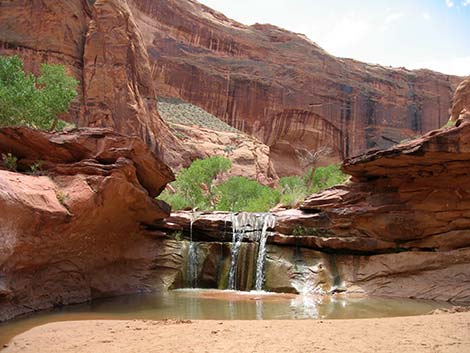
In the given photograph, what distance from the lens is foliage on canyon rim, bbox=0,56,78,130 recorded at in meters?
19.9

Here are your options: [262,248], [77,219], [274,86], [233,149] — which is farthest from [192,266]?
[274,86]

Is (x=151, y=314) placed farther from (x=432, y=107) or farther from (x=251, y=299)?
(x=432, y=107)

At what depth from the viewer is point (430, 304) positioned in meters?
12.3

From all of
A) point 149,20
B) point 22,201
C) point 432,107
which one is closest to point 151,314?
point 22,201

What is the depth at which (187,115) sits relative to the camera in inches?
1925

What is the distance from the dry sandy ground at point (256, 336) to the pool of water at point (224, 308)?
1.08 meters

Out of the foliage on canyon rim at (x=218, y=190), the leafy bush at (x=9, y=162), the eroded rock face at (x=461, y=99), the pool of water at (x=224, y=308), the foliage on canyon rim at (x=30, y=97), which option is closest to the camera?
the pool of water at (x=224, y=308)

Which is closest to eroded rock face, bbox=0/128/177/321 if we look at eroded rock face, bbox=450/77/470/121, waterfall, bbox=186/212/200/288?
waterfall, bbox=186/212/200/288

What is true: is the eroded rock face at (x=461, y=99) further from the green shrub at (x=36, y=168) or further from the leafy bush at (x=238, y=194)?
the green shrub at (x=36, y=168)

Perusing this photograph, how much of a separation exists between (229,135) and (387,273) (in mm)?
34487

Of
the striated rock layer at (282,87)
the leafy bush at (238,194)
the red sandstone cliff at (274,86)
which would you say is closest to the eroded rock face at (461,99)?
the leafy bush at (238,194)

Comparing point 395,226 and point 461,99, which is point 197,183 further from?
point 395,226

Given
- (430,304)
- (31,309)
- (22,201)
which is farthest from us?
(430,304)

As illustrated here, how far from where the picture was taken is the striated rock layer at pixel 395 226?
1416 cm
